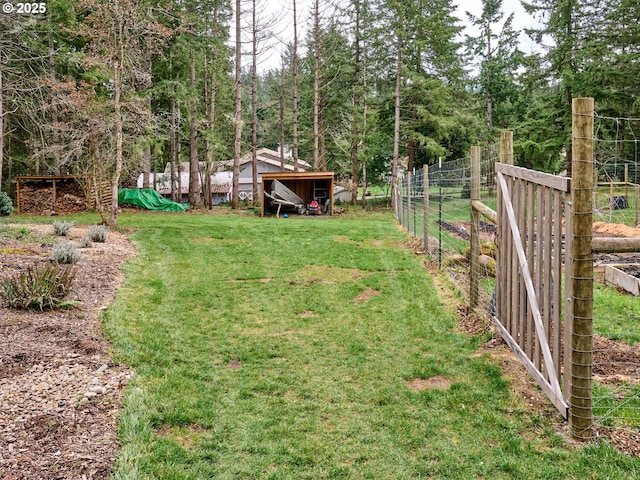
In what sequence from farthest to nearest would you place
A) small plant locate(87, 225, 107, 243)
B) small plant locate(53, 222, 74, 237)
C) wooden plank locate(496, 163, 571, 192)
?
small plant locate(53, 222, 74, 237), small plant locate(87, 225, 107, 243), wooden plank locate(496, 163, 571, 192)

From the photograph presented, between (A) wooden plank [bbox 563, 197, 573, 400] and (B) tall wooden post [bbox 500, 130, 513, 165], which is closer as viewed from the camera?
(A) wooden plank [bbox 563, 197, 573, 400]

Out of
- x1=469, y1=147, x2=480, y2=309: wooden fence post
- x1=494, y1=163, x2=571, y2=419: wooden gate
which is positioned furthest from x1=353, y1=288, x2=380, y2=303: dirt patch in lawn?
x1=494, y1=163, x2=571, y2=419: wooden gate

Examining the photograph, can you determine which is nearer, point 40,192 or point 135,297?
point 135,297

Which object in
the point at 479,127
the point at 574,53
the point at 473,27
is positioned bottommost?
the point at 479,127

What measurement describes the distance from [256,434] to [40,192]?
778 inches

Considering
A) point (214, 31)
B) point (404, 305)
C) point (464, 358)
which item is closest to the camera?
A: point (464, 358)

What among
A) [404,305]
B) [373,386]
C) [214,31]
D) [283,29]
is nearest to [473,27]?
[283,29]

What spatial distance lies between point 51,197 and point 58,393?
724 inches

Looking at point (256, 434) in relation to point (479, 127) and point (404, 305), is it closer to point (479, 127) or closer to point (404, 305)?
point (404, 305)

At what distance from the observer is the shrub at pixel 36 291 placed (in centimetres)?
520

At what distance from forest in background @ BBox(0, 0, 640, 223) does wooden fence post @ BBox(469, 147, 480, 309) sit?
967 cm

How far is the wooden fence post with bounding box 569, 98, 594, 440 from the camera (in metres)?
2.93

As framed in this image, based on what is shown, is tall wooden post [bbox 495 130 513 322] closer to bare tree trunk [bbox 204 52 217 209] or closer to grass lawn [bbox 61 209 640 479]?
grass lawn [bbox 61 209 640 479]

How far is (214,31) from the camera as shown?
79.0 feet
